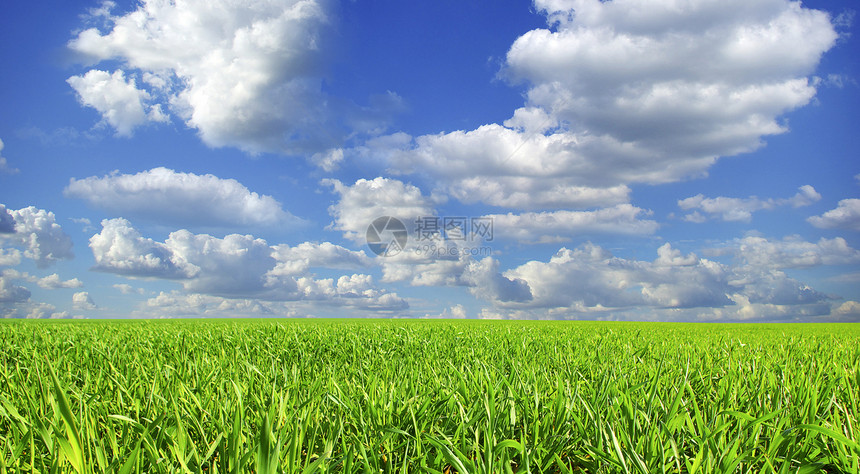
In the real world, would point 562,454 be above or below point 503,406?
below

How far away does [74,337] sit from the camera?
702cm

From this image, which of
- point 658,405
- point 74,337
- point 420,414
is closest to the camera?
point 420,414

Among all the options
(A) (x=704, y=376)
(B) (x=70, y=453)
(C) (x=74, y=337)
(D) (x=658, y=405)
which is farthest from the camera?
(C) (x=74, y=337)

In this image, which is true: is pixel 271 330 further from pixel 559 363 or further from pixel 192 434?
pixel 192 434

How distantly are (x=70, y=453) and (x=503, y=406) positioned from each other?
1722 mm

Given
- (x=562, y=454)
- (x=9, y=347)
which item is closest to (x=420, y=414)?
(x=562, y=454)

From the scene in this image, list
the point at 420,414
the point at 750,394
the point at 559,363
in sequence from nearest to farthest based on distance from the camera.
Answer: the point at 420,414 < the point at 750,394 < the point at 559,363

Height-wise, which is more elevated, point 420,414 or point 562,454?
point 420,414

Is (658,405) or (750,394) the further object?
(750,394)

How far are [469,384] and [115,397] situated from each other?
2390 millimetres

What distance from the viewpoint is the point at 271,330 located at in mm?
7453

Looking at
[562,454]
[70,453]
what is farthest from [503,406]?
[70,453]

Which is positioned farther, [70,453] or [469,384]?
[469,384]

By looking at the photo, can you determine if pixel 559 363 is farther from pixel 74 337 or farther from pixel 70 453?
pixel 74 337
